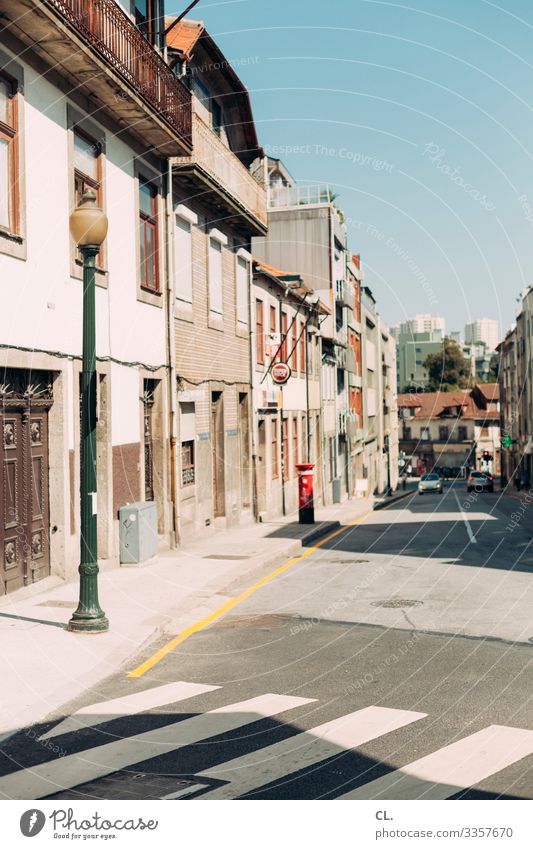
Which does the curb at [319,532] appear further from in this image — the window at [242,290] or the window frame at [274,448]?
the window at [242,290]

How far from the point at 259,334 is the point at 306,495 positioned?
243 inches

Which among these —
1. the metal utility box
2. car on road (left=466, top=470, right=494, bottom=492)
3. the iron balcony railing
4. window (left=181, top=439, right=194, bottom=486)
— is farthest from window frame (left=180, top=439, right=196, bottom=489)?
car on road (left=466, top=470, right=494, bottom=492)

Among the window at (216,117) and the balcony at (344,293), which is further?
the balcony at (344,293)

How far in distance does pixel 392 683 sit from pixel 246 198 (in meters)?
19.1

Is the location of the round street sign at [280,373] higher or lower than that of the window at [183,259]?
lower

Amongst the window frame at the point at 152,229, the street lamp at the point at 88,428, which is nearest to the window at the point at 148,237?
the window frame at the point at 152,229

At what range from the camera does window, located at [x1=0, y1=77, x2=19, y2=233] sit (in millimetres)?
12586

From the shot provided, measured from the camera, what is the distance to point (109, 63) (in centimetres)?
1467

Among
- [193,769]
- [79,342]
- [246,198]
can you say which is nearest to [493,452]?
[246,198]

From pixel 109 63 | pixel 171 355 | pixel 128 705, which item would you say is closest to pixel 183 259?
pixel 171 355

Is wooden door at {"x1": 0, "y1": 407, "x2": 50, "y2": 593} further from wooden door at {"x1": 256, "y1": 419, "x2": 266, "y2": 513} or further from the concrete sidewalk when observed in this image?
wooden door at {"x1": 256, "y1": 419, "x2": 266, "y2": 513}

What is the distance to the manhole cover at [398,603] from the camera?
12.8 metres

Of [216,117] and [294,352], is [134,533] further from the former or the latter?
[294,352]

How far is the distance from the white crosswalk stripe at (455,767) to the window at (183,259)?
604 inches
